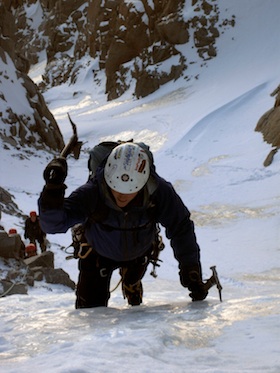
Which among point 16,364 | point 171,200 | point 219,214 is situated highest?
point 171,200

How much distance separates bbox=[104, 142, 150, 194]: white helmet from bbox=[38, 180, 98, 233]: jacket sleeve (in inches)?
6.5

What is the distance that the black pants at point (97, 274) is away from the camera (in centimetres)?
432

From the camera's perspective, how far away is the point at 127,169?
3748 mm

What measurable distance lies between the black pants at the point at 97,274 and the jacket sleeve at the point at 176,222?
349 millimetres

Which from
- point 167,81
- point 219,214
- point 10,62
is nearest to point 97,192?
point 219,214

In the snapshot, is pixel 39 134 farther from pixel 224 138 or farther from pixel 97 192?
pixel 97 192

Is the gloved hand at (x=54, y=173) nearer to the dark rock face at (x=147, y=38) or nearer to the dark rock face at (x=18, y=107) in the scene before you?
the dark rock face at (x=18, y=107)

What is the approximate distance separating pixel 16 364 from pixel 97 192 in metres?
1.52

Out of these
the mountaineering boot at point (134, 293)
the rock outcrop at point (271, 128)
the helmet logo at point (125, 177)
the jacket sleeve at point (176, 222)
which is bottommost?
the rock outcrop at point (271, 128)

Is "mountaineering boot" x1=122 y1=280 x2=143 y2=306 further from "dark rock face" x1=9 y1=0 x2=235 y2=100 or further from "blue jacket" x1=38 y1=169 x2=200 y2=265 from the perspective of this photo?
"dark rock face" x1=9 y1=0 x2=235 y2=100

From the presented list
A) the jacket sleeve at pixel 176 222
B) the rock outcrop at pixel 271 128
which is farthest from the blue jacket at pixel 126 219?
the rock outcrop at pixel 271 128

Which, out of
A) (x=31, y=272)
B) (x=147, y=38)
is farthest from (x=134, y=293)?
(x=147, y=38)

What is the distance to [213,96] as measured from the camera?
35469 mm

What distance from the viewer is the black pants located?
14.2ft
